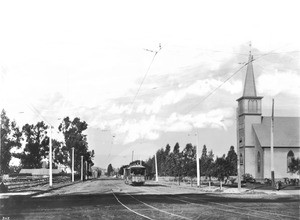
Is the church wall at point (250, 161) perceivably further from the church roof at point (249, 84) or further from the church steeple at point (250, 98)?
the church roof at point (249, 84)

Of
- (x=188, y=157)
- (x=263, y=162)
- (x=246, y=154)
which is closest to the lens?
(x=188, y=157)

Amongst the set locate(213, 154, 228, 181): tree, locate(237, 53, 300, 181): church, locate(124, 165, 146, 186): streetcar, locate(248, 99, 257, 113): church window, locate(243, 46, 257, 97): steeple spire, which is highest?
locate(243, 46, 257, 97): steeple spire

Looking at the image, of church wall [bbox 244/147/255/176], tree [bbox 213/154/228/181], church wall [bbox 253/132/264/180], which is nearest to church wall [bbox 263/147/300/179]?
church wall [bbox 253/132/264/180]

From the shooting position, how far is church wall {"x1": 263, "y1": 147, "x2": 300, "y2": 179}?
84.5 metres

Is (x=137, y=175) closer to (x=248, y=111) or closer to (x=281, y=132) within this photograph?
(x=281, y=132)

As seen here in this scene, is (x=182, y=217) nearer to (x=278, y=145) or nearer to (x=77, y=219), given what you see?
(x=77, y=219)

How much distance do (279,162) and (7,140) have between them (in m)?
63.4

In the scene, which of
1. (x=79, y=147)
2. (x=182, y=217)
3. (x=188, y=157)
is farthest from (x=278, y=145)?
(x=182, y=217)

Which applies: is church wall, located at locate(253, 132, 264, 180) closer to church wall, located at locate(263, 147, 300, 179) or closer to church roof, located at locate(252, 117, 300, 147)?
A: church wall, located at locate(263, 147, 300, 179)

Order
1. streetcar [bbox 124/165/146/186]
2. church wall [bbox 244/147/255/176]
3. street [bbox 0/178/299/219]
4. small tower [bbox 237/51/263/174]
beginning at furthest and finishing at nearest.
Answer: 1. small tower [bbox 237/51/263/174]
2. church wall [bbox 244/147/255/176]
3. streetcar [bbox 124/165/146/186]
4. street [bbox 0/178/299/219]

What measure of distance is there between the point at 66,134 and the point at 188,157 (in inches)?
2029

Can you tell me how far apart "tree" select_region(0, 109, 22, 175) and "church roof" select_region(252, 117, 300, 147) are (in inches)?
2117

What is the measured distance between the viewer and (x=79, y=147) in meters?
115

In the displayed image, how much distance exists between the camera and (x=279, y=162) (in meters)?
86.4
